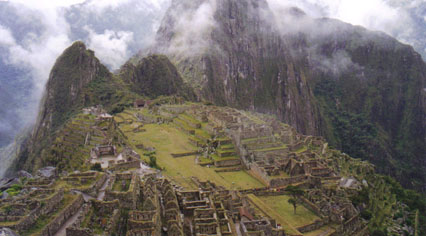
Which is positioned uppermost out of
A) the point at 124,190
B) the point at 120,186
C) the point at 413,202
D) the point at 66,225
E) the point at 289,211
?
the point at 120,186

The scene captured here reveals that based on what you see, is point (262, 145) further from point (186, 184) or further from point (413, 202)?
point (413, 202)

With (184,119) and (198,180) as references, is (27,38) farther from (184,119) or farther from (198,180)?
(198,180)

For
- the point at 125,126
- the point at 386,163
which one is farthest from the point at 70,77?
the point at 386,163

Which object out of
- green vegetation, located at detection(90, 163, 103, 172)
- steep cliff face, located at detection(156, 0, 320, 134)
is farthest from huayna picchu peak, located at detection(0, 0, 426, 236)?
steep cliff face, located at detection(156, 0, 320, 134)

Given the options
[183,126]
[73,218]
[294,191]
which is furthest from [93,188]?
[183,126]

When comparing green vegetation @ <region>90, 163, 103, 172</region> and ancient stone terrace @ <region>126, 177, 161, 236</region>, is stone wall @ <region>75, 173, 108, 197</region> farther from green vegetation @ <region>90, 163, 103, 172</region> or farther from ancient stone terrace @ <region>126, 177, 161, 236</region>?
green vegetation @ <region>90, 163, 103, 172</region>

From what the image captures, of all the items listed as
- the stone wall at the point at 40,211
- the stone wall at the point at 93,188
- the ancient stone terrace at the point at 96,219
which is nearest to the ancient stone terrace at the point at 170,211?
the ancient stone terrace at the point at 96,219
